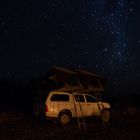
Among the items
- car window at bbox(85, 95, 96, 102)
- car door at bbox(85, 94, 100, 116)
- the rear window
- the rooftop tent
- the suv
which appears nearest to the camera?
the rooftop tent

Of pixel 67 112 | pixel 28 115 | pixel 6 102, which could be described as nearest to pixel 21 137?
pixel 67 112

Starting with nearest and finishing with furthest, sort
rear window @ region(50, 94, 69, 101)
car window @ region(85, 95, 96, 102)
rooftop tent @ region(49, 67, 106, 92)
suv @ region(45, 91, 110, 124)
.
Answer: rooftop tent @ region(49, 67, 106, 92) → suv @ region(45, 91, 110, 124) → rear window @ region(50, 94, 69, 101) → car window @ region(85, 95, 96, 102)

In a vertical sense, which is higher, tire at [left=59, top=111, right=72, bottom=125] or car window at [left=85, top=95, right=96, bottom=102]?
car window at [left=85, top=95, right=96, bottom=102]

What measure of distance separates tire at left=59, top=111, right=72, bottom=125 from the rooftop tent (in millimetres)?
3847

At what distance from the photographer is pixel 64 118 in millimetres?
23234

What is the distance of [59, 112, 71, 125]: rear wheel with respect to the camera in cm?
2311

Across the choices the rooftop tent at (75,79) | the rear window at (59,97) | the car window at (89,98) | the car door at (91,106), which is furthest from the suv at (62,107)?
the rooftop tent at (75,79)

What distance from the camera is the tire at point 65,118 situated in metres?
23.1

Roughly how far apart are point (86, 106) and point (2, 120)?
5.39 m

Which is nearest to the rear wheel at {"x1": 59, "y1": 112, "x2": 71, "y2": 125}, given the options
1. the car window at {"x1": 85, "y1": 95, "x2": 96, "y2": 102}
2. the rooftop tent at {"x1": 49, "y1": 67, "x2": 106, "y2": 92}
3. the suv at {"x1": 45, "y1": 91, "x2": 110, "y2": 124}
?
the suv at {"x1": 45, "y1": 91, "x2": 110, "y2": 124}

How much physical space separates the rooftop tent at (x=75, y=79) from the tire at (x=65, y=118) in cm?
385

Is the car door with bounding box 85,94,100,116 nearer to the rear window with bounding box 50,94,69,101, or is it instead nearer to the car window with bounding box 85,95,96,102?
the car window with bounding box 85,95,96,102

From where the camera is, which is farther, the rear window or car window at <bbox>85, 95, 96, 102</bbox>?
car window at <bbox>85, 95, 96, 102</bbox>

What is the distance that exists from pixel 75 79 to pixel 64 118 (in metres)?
4.50
